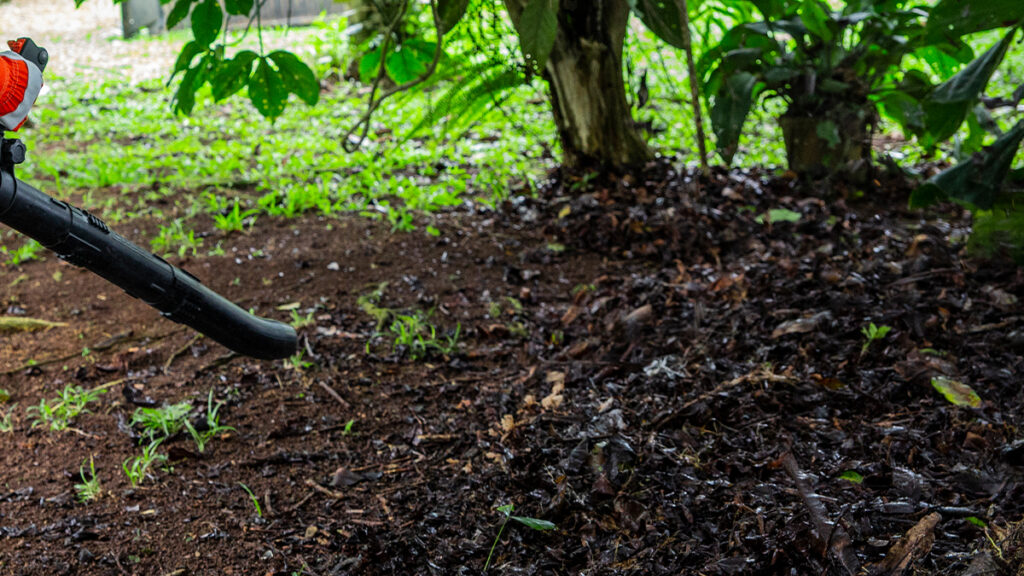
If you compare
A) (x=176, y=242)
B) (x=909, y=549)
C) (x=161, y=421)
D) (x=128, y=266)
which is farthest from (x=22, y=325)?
(x=909, y=549)

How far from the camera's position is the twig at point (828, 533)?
141 centimetres

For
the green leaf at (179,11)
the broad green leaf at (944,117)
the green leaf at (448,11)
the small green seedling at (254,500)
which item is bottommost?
the small green seedling at (254,500)

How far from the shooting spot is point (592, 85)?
12.2ft

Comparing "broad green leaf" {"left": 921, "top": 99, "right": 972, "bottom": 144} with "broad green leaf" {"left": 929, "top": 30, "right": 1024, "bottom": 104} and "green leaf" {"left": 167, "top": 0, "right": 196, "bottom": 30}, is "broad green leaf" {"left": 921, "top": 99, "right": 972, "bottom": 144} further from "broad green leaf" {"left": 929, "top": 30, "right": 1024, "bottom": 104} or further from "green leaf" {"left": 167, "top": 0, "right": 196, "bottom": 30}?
"green leaf" {"left": 167, "top": 0, "right": 196, "bottom": 30}

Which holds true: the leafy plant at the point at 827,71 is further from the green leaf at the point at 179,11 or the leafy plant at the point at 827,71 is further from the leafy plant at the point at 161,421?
the leafy plant at the point at 161,421

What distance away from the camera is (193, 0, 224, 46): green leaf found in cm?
239

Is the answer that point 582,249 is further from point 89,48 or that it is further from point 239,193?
point 89,48

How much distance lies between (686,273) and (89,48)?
735 centimetres

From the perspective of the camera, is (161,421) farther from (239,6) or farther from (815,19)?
(815,19)

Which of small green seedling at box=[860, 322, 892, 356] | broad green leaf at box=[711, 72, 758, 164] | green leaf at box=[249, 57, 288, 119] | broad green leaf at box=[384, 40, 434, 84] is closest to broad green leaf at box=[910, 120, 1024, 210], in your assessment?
small green seedling at box=[860, 322, 892, 356]

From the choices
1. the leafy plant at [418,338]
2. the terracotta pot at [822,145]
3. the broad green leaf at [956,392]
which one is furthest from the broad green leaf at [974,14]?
the leafy plant at [418,338]

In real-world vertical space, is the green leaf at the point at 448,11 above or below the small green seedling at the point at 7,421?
above

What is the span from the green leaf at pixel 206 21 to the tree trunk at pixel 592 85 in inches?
54.3

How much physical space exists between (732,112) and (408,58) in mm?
1446
